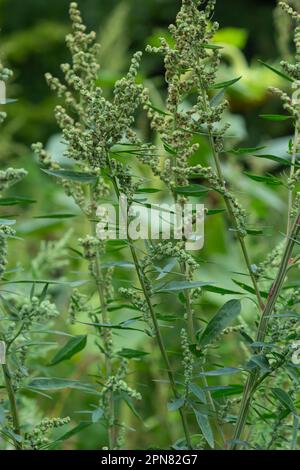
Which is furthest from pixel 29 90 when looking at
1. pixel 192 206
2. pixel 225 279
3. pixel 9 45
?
pixel 192 206

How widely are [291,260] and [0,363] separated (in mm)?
468

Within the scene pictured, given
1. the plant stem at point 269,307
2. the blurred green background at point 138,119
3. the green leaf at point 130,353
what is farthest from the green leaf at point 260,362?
the blurred green background at point 138,119

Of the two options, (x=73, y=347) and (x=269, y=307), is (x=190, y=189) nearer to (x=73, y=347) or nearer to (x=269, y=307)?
(x=269, y=307)

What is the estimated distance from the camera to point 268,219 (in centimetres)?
390

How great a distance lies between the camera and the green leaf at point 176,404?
122 centimetres

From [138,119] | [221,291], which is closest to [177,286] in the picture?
[221,291]

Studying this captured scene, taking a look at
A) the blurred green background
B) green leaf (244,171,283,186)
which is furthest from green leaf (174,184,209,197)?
the blurred green background

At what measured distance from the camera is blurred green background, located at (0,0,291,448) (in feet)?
11.0

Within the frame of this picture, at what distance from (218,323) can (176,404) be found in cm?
14

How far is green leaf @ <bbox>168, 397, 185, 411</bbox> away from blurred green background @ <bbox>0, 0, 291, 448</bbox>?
2.71 feet

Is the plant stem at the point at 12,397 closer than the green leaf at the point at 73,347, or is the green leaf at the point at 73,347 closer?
the plant stem at the point at 12,397

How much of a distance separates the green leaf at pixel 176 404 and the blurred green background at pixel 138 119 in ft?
2.71

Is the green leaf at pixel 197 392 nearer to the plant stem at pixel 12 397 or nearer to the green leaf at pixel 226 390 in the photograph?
the green leaf at pixel 226 390

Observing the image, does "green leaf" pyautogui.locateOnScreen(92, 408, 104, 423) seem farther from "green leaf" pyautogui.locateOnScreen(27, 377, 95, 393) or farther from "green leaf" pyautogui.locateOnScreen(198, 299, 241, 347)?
"green leaf" pyautogui.locateOnScreen(198, 299, 241, 347)
